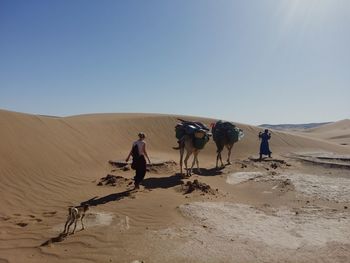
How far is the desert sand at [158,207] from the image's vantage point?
21.9ft

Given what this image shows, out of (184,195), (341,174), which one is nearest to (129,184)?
(184,195)

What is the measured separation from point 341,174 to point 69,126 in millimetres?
12389

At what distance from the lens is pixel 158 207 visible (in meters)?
9.30

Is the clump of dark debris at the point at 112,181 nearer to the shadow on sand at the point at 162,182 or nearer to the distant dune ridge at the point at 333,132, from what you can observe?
the shadow on sand at the point at 162,182

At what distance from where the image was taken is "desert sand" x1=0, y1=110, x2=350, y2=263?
6.66 metres

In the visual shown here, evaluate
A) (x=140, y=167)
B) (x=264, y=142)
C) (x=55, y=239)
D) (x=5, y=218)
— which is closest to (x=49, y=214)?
(x=5, y=218)

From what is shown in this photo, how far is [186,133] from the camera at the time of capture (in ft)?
45.8

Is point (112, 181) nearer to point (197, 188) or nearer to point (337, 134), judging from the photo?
point (197, 188)

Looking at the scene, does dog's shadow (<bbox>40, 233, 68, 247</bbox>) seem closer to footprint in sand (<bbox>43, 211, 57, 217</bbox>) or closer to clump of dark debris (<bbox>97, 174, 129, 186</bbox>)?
footprint in sand (<bbox>43, 211, 57, 217</bbox>)

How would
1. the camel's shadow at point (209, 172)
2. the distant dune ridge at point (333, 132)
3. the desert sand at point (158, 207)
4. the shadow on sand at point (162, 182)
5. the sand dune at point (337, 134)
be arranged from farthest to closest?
the distant dune ridge at point (333, 132) < the sand dune at point (337, 134) < the camel's shadow at point (209, 172) < the shadow on sand at point (162, 182) < the desert sand at point (158, 207)

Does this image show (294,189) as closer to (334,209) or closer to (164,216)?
(334,209)

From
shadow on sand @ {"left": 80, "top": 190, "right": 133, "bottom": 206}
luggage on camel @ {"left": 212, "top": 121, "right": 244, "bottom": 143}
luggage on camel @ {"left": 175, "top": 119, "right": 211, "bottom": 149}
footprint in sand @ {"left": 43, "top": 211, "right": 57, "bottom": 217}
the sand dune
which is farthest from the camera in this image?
the sand dune

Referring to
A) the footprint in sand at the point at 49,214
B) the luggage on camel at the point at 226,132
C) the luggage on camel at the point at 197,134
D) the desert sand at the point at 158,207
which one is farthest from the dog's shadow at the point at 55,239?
the luggage on camel at the point at 226,132

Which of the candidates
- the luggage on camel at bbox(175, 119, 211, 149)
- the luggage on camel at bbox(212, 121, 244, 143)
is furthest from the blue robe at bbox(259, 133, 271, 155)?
the luggage on camel at bbox(175, 119, 211, 149)
